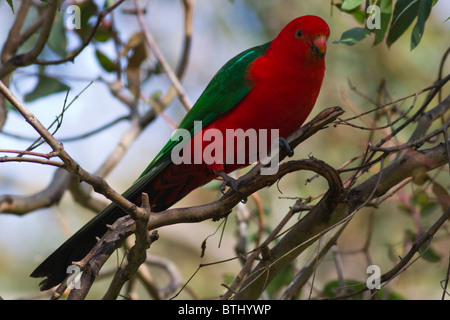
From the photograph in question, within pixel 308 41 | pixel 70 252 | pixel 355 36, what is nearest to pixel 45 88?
pixel 70 252

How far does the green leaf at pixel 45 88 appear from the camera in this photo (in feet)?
14.8

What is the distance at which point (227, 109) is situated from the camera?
3.65 m

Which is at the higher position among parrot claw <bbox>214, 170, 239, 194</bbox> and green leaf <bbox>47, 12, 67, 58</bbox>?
green leaf <bbox>47, 12, 67, 58</bbox>

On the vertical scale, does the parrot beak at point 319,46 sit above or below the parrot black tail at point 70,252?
above

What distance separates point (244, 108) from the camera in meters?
3.54

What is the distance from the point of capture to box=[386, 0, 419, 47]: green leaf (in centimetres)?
304

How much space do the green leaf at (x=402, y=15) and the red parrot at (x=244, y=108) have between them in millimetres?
496

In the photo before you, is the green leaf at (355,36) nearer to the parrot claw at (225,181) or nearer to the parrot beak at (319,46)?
the parrot beak at (319,46)

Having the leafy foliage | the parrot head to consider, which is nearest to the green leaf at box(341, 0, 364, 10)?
the leafy foliage

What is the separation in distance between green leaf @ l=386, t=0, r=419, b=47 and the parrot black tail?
1.94m

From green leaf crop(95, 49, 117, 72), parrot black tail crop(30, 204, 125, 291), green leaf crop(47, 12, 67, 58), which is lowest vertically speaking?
parrot black tail crop(30, 204, 125, 291)

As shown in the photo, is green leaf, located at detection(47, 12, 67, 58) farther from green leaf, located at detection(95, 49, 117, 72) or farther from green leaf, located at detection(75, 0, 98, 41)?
green leaf, located at detection(95, 49, 117, 72)

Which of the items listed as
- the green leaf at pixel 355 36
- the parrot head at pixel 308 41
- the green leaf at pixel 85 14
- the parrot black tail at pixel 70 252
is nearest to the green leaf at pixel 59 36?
the green leaf at pixel 85 14

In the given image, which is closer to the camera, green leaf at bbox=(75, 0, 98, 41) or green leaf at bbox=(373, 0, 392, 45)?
green leaf at bbox=(373, 0, 392, 45)
